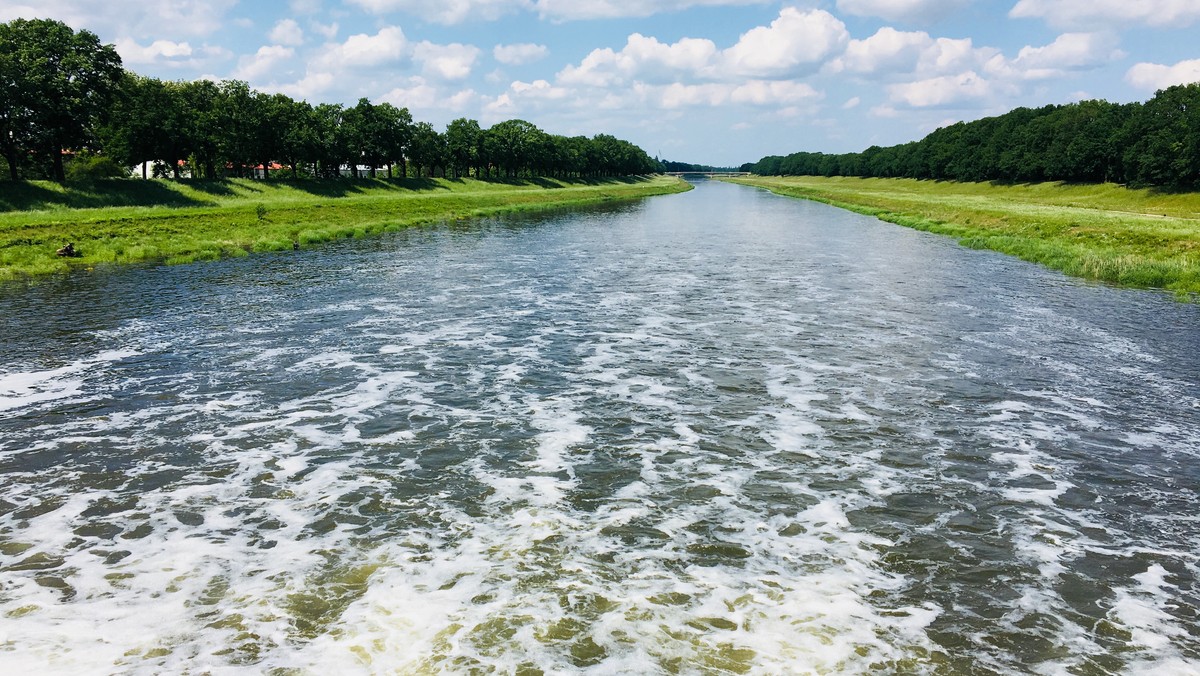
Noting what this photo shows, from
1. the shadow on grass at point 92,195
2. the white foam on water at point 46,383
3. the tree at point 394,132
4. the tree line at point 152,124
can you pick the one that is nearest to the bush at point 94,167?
the tree line at point 152,124

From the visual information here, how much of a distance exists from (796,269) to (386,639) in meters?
39.1

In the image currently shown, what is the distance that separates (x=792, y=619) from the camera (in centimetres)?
978

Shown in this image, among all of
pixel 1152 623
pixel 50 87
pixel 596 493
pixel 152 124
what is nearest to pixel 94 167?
pixel 152 124

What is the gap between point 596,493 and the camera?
44.6ft

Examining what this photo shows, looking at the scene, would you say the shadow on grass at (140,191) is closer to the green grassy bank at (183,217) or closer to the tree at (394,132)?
the green grassy bank at (183,217)

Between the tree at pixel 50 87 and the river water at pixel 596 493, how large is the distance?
48.1 metres

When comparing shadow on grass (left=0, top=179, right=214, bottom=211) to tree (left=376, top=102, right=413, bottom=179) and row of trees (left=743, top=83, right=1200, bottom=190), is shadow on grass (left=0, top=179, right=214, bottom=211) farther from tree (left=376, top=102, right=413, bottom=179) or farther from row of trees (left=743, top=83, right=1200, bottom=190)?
row of trees (left=743, top=83, right=1200, bottom=190)

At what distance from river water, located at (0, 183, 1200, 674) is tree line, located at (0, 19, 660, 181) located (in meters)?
49.7

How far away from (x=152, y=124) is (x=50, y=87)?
17216 millimetres

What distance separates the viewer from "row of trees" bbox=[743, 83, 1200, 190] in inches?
3511

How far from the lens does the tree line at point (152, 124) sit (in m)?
65.4

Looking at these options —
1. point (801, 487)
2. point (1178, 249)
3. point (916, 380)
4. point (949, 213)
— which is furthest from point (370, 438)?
point (949, 213)

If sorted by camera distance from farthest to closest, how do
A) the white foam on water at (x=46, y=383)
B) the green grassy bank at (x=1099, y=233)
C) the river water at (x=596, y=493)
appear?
the green grassy bank at (x=1099, y=233) < the white foam on water at (x=46, y=383) < the river water at (x=596, y=493)

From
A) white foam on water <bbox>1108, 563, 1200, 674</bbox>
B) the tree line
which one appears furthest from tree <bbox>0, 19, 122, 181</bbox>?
white foam on water <bbox>1108, 563, 1200, 674</bbox>
